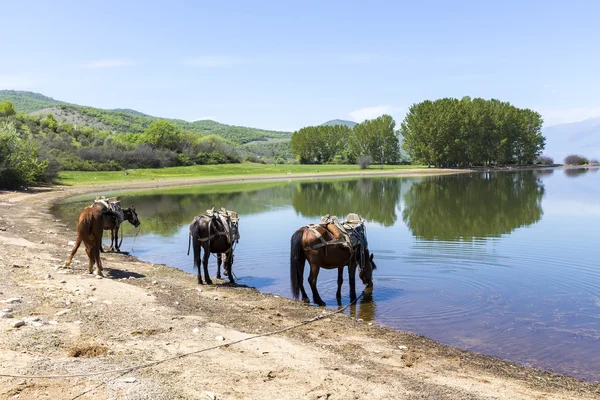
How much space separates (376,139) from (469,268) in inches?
4270

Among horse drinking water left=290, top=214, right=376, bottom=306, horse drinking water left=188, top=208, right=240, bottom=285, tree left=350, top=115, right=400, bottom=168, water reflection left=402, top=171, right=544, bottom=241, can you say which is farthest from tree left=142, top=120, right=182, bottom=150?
horse drinking water left=290, top=214, right=376, bottom=306

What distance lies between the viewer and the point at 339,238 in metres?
12.7

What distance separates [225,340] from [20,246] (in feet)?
39.0

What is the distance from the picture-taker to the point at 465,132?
105438 millimetres

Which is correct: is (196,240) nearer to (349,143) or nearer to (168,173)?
(168,173)

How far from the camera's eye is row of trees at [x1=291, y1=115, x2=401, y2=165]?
401 feet

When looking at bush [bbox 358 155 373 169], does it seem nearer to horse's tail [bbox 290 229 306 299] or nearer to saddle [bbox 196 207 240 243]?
saddle [bbox 196 207 240 243]

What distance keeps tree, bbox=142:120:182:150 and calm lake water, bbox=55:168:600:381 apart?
6854 centimetres

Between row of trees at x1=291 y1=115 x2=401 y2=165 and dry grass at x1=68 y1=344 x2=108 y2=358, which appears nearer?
dry grass at x1=68 y1=344 x2=108 y2=358

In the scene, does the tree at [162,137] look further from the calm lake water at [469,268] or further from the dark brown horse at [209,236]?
the dark brown horse at [209,236]

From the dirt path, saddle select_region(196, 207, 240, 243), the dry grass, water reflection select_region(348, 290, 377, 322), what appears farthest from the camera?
saddle select_region(196, 207, 240, 243)

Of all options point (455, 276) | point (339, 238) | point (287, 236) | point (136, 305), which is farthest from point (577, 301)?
point (287, 236)

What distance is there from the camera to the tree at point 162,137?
101m

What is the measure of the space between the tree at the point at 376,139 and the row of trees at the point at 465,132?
723cm
